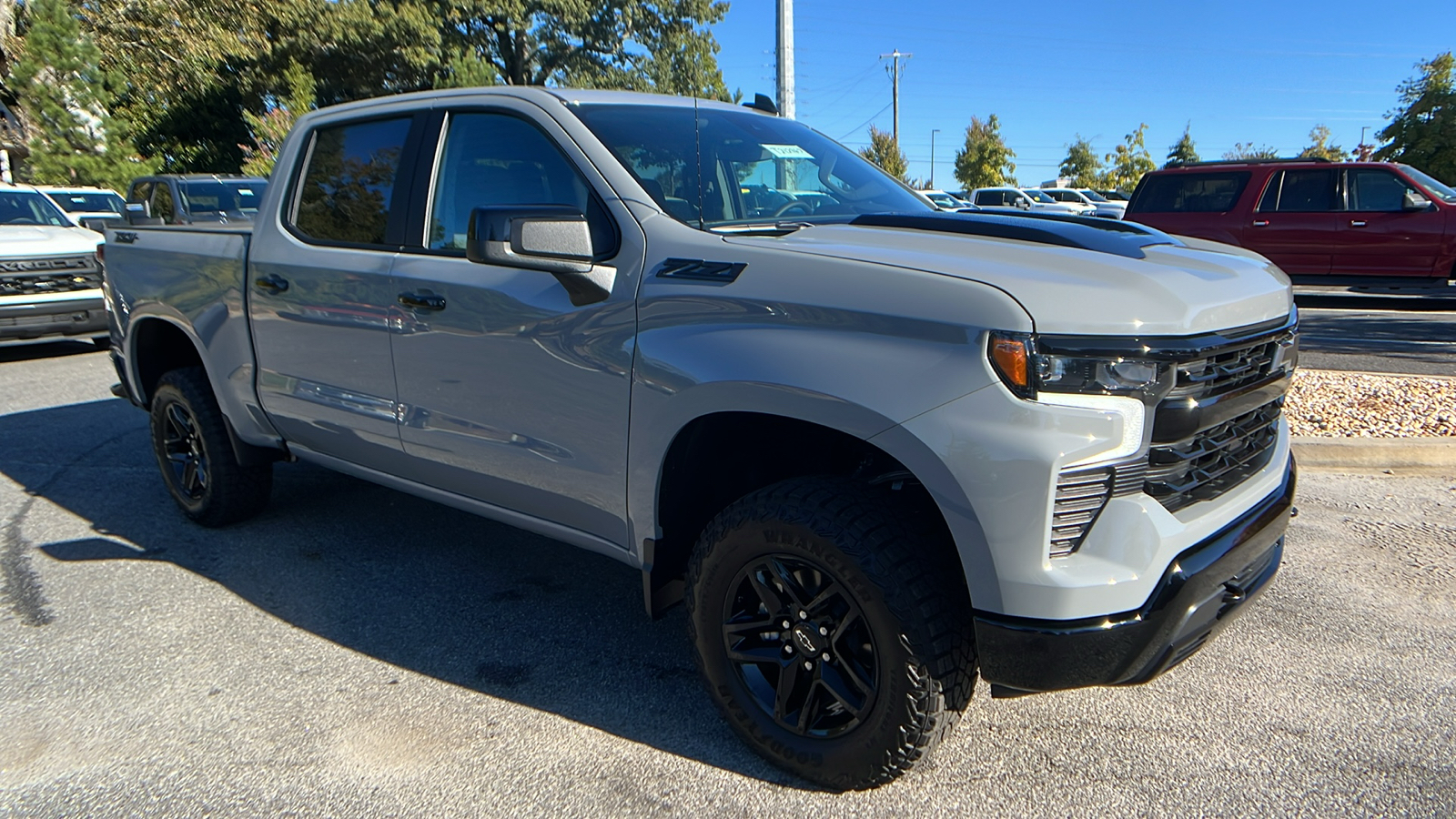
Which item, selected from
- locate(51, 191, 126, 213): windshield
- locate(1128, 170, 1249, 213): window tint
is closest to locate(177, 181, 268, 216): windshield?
locate(51, 191, 126, 213): windshield

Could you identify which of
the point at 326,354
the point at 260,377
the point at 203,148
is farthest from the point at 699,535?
the point at 203,148

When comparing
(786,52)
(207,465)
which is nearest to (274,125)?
(786,52)

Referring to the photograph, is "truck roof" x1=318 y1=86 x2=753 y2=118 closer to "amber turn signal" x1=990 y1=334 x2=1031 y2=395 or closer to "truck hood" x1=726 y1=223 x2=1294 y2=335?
"truck hood" x1=726 y1=223 x2=1294 y2=335

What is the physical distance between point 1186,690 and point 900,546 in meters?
1.39

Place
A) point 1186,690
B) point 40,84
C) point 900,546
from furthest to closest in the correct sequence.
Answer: point 40,84, point 1186,690, point 900,546

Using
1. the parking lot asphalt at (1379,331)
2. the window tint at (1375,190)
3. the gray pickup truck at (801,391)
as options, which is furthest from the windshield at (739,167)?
the window tint at (1375,190)

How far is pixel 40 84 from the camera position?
22859 mm

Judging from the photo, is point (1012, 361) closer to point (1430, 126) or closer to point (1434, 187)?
point (1434, 187)

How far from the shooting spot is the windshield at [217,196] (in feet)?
33.8

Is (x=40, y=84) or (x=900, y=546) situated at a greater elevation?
(x=40, y=84)

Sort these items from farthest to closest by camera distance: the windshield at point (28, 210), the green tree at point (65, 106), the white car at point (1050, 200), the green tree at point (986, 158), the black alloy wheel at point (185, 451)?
the green tree at point (986, 158) → the white car at point (1050, 200) → the green tree at point (65, 106) → the windshield at point (28, 210) → the black alloy wheel at point (185, 451)

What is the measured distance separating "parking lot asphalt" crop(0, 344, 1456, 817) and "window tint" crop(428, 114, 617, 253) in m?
1.45

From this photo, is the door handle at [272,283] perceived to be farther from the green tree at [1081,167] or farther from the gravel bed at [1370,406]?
the green tree at [1081,167]

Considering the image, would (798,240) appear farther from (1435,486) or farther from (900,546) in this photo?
(1435,486)
